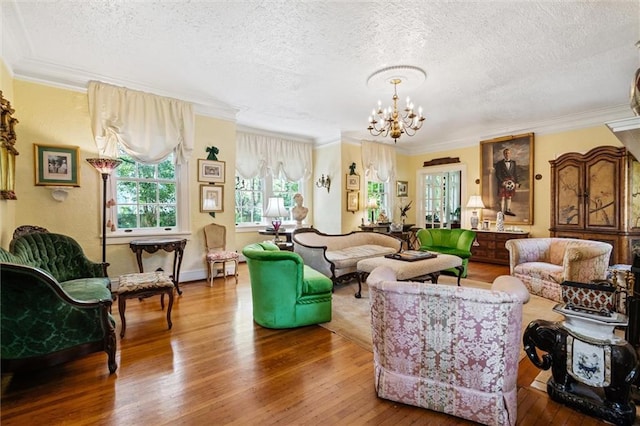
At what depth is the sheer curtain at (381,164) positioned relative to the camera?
280 inches

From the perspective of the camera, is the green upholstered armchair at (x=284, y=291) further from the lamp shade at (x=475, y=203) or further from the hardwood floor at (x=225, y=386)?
the lamp shade at (x=475, y=203)

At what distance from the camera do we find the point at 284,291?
2.90 meters

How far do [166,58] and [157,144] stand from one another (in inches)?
54.5

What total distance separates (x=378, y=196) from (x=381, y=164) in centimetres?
85

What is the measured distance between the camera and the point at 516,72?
144 inches

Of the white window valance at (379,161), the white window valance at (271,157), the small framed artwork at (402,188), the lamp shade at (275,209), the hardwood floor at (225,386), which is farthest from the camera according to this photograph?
the small framed artwork at (402,188)

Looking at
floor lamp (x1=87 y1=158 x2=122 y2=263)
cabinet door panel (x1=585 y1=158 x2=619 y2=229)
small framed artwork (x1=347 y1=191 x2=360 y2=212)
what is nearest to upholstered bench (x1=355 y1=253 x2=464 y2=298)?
cabinet door panel (x1=585 y1=158 x2=619 y2=229)

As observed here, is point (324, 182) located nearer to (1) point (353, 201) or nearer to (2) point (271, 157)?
(1) point (353, 201)

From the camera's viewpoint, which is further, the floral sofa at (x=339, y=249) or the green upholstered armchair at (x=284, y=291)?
the floral sofa at (x=339, y=249)

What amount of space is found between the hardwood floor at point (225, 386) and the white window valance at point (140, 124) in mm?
2554

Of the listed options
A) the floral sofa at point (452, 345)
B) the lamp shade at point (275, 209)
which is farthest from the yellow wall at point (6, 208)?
the floral sofa at point (452, 345)

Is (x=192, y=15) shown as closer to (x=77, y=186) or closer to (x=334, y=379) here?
(x=77, y=186)

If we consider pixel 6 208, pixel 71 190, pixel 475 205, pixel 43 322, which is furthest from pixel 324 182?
pixel 43 322

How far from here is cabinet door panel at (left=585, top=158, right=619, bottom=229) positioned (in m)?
4.62
